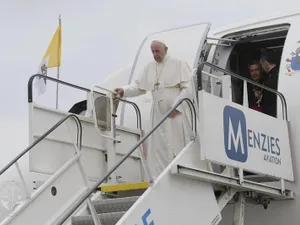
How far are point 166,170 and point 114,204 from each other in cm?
118

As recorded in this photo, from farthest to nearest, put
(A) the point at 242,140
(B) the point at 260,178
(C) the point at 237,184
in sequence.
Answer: (B) the point at 260,178 < (A) the point at 242,140 < (C) the point at 237,184

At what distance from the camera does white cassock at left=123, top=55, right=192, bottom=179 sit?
8.34 meters

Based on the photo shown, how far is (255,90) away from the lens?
9.18 metres

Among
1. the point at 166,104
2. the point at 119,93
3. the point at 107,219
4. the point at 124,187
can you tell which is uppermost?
the point at 119,93

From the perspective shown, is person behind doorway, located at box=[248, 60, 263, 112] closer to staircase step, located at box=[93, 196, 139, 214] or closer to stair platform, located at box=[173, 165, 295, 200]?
stair platform, located at box=[173, 165, 295, 200]

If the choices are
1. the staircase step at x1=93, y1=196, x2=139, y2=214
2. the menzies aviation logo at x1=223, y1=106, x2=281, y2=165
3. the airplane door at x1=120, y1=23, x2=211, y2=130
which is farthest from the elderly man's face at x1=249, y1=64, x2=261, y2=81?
the staircase step at x1=93, y1=196, x2=139, y2=214

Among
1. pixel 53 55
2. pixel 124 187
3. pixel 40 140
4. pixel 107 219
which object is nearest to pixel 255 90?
pixel 124 187

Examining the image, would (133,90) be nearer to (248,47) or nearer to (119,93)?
(119,93)

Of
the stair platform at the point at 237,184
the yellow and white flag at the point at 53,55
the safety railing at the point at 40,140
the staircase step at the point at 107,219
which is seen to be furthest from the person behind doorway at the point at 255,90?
the yellow and white flag at the point at 53,55

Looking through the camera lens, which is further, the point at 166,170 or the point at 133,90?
the point at 133,90

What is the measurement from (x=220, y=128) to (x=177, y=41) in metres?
3.05

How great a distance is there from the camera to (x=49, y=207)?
7.98 metres

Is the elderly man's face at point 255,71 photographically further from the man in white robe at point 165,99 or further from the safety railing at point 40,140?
the safety railing at point 40,140

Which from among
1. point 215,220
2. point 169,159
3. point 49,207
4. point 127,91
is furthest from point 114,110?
point 215,220
